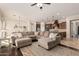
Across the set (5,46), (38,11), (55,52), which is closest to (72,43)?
(55,52)

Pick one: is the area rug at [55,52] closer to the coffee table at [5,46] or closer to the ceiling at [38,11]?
the coffee table at [5,46]

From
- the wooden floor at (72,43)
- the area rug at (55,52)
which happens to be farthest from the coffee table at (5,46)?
the wooden floor at (72,43)

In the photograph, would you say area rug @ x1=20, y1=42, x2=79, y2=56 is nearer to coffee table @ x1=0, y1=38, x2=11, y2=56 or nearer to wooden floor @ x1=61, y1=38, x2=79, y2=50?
wooden floor @ x1=61, y1=38, x2=79, y2=50

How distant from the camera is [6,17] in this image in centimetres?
209

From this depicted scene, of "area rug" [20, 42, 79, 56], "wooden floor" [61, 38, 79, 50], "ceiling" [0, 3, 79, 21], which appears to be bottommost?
"area rug" [20, 42, 79, 56]

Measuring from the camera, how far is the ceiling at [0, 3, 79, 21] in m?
2.05

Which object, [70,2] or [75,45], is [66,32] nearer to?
[75,45]

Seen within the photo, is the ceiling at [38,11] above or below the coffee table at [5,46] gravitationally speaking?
above

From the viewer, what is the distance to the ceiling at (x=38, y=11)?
6.73 feet

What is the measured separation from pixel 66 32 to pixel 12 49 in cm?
135

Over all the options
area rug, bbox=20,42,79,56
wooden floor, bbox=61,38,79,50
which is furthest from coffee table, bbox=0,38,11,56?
wooden floor, bbox=61,38,79,50

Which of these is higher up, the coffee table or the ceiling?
the ceiling

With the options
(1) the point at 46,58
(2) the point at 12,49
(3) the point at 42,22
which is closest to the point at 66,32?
(3) the point at 42,22

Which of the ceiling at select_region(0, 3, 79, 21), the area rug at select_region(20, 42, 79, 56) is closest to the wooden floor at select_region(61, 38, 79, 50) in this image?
the area rug at select_region(20, 42, 79, 56)
